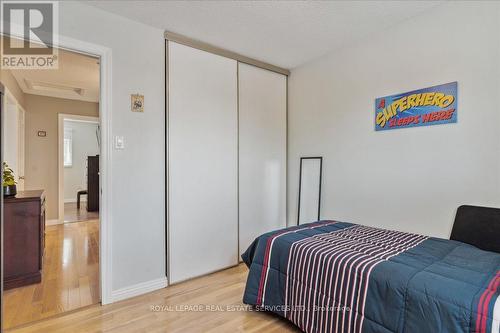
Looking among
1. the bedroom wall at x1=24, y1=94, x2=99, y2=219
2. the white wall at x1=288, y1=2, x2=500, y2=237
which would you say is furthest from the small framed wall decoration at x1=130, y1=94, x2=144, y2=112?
the bedroom wall at x1=24, y1=94, x2=99, y2=219

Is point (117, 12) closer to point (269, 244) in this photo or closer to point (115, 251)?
point (115, 251)

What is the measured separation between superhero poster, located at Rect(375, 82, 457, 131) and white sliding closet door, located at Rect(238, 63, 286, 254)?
4.30ft

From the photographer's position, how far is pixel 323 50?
3188 mm

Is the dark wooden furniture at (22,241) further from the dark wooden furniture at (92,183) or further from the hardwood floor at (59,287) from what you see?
the dark wooden furniture at (92,183)

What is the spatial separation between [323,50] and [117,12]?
2161 mm

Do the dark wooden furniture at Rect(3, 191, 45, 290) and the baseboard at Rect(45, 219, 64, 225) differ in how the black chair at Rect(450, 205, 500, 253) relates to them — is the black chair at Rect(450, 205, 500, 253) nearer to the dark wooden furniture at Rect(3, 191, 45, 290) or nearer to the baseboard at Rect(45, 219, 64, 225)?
the dark wooden furniture at Rect(3, 191, 45, 290)

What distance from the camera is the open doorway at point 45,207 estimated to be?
8.41ft

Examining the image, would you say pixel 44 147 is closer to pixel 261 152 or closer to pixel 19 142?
pixel 19 142

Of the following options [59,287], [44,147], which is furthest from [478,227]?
[44,147]

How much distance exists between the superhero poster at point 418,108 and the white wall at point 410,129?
2.2 inches

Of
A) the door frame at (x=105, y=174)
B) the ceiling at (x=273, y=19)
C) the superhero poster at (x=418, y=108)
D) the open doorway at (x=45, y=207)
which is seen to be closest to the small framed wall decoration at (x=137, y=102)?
the door frame at (x=105, y=174)

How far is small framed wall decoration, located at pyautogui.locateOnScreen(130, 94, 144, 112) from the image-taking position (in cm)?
252

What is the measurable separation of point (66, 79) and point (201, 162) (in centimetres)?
305

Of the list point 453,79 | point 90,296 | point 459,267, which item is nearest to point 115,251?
point 90,296
